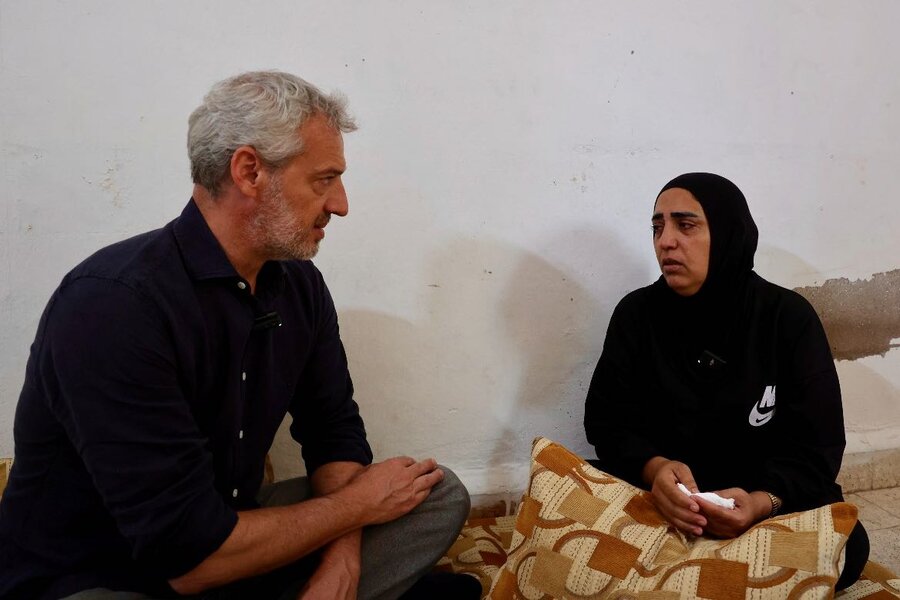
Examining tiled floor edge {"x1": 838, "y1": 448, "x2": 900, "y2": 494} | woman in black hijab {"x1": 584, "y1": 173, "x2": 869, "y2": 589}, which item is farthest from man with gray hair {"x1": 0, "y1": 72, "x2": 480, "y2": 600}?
tiled floor edge {"x1": 838, "y1": 448, "x2": 900, "y2": 494}

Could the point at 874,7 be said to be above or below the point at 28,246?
above

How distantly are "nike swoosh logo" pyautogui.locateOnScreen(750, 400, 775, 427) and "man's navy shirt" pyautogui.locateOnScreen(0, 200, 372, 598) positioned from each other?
4.24 ft

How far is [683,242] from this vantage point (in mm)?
2055

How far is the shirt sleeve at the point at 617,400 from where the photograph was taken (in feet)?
7.14

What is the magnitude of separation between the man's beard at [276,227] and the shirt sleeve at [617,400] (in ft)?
3.58

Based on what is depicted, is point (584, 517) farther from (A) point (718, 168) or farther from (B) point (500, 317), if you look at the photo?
(A) point (718, 168)

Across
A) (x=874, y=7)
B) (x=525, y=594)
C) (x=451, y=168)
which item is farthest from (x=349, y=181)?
(x=874, y=7)

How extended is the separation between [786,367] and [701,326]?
0.25 m

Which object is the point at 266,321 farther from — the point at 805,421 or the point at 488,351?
the point at 805,421

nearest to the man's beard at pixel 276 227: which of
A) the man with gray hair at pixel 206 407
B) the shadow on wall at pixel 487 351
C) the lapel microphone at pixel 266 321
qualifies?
the man with gray hair at pixel 206 407

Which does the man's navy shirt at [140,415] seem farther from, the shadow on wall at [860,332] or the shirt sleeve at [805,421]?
the shadow on wall at [860,332]

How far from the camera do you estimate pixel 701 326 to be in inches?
83.5

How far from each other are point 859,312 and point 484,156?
158 centimetres

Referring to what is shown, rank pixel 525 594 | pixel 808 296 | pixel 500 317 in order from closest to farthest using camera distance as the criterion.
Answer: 1. pixel 525 594
2. pixel 500 317
3. pixel 808 296
